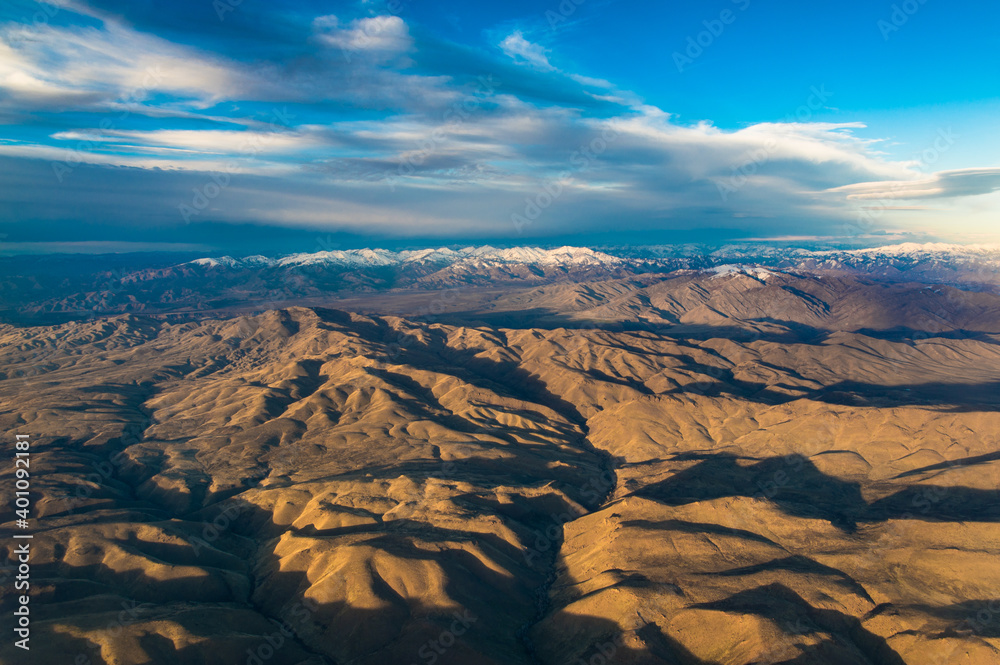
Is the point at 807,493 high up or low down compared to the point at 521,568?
down

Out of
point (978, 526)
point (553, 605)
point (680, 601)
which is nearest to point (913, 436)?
point (978, 526)

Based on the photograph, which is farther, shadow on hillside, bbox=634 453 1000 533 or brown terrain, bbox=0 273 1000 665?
shadow on hillside, bbox=634 453 1000 533

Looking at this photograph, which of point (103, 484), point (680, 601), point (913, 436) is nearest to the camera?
point (680, 601)

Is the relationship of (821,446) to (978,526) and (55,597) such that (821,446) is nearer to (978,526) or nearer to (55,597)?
(978,526)

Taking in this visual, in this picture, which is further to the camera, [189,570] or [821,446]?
[821,446]

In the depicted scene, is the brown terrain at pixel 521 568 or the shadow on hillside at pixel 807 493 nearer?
the brown terrain at pixel 521 568

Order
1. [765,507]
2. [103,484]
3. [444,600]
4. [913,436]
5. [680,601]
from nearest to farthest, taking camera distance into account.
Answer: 1. [680,601]
2. [444,600]
3. [765,507]
4. [103,484]
5. [913,436]

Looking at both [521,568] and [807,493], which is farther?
[807,493]

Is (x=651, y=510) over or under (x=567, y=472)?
over

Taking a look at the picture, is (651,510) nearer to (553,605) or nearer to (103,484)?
(553,605)

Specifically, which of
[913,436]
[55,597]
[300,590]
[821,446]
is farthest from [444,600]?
[913,436]
